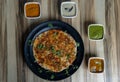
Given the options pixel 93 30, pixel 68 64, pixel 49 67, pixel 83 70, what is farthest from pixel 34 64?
pixel 93 30

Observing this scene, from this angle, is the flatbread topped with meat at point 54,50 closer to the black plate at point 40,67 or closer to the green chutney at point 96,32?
the black plate at point 40,67

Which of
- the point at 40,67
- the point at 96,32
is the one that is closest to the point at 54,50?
the point at 40,67

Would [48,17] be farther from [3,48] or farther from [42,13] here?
[3,48]

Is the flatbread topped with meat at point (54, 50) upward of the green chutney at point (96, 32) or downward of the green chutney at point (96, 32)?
downward

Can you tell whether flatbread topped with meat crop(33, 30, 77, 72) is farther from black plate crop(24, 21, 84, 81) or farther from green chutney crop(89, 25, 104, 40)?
green chutney crop(89, 25, 104, 40)

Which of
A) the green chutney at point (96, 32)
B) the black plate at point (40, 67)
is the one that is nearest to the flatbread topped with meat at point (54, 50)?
the black plate at point (40, 67)

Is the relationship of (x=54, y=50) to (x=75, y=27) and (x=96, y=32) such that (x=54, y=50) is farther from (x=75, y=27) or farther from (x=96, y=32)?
(x=96, y=32)
